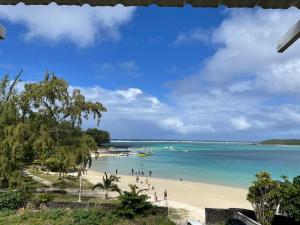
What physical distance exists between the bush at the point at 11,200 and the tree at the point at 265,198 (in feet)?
42.8

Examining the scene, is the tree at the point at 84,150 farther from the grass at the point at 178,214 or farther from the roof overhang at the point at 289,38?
the roof overhang at the point at 289,38

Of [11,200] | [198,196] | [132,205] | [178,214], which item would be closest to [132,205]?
[132,205]

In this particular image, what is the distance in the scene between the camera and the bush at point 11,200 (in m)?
21.3

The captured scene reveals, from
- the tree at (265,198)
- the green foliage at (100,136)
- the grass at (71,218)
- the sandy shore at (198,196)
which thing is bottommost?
the sandy shore at (198,196)

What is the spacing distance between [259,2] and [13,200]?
72.0ft

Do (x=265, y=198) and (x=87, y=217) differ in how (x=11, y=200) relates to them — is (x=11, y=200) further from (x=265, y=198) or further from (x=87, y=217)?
(x=265, y=198)

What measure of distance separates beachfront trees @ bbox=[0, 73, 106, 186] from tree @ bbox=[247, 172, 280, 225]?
1368 cm

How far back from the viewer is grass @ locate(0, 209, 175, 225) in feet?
56.6

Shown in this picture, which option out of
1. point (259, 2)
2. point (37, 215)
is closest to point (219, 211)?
point (37, 215)

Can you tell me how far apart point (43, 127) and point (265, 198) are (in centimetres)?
1670

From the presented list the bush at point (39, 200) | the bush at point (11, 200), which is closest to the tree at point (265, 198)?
the bush at point (39, 200)

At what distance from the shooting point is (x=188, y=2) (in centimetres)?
240

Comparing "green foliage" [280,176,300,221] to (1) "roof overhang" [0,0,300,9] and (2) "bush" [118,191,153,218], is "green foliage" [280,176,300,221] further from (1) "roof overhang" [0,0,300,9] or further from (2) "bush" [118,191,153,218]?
(1) "roof overhang" [0,0,300,9]

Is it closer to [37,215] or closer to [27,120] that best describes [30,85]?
[27,120]
